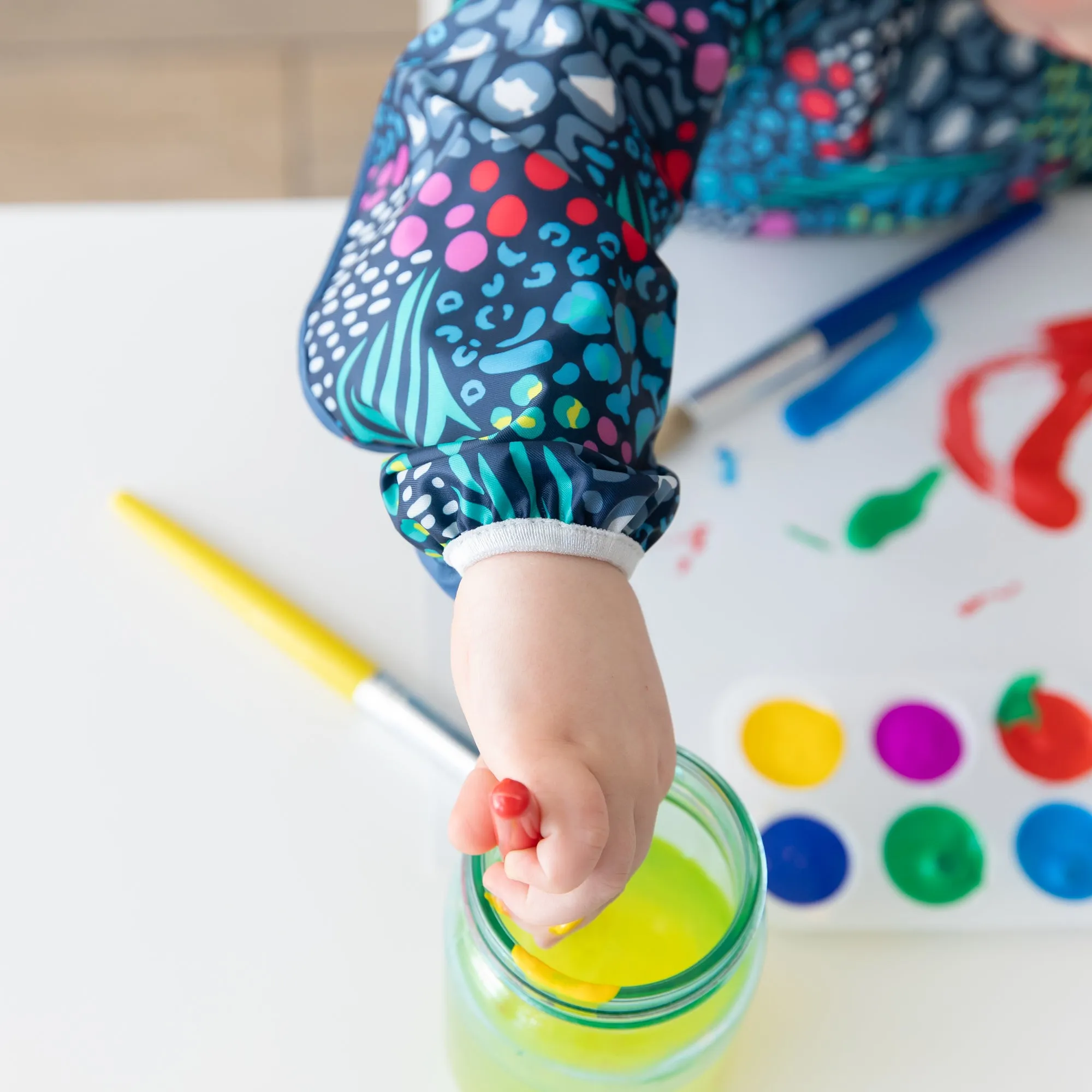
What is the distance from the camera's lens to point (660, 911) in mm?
304

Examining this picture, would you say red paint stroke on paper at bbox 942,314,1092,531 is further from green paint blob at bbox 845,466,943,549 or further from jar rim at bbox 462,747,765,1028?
jar rim at bbox 462,747,765,1028

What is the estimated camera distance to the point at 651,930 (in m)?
0.30

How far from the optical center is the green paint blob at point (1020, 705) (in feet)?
1.23

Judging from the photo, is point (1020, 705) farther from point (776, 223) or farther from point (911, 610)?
point (776, 223)

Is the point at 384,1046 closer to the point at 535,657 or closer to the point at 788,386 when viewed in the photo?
the point at 535,657

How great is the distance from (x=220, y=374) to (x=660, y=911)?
0.87 ft

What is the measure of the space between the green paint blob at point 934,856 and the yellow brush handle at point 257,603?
0.56ft

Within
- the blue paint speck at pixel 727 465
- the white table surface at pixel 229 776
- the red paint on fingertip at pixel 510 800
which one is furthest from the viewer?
the blue paint speck at pixel 727 465

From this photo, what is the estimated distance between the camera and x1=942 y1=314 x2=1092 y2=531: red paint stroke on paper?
0.42 metres

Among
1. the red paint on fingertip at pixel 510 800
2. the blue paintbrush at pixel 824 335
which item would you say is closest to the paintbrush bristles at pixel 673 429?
the blue paintbrush at pixel 824 335

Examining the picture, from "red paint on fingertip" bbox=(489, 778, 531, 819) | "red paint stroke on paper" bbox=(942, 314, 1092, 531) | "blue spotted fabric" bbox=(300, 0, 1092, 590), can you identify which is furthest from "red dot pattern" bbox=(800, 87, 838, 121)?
"red paint on fingertip" bbox=(489, 778, 531, 819)

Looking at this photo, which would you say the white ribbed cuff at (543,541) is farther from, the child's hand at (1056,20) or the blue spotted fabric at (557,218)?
the child's hand at (1056,20)

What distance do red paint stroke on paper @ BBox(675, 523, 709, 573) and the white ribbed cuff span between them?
151 mm

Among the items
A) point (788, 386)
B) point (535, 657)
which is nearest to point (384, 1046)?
point (535, 657)
